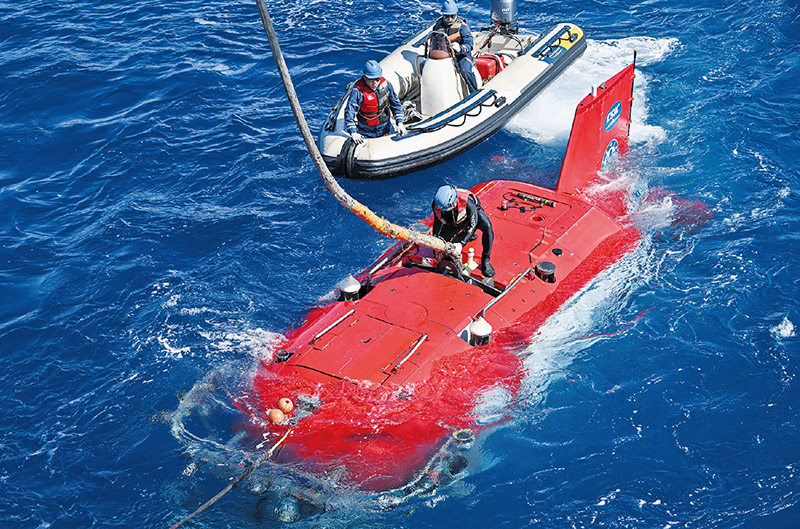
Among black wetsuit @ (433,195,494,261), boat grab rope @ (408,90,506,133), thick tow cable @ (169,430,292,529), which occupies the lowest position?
thick tow cable @ (169,430,292,529)

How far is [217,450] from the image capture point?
26.6 ft

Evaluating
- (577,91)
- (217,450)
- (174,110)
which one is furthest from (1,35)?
(217,450)

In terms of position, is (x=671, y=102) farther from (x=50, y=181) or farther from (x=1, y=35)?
(x=1, y=35)

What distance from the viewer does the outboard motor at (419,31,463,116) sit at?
13852 mm

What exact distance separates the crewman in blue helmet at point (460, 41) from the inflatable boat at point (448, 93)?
15cm

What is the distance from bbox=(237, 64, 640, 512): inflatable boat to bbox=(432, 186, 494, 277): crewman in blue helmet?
8.3 inches

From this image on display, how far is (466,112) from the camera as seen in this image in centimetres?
1366

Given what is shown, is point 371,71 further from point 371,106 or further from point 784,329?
point 784,329

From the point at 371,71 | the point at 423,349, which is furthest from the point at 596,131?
the point at 423,349

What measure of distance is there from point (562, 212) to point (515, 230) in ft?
2.46

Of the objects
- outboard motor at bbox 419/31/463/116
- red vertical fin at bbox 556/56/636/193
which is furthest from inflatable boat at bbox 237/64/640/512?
outboard motor at bbox 419/31/463/116

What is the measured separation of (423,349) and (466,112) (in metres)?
6.47

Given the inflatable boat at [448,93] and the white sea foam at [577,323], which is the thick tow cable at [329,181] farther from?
the inflatable boat at [448,93]

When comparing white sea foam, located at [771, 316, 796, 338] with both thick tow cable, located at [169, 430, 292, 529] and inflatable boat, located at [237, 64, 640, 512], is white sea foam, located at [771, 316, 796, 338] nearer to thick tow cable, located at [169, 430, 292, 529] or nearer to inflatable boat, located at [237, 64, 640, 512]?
inflatable boat, located at [237, 64, 640, 512]
